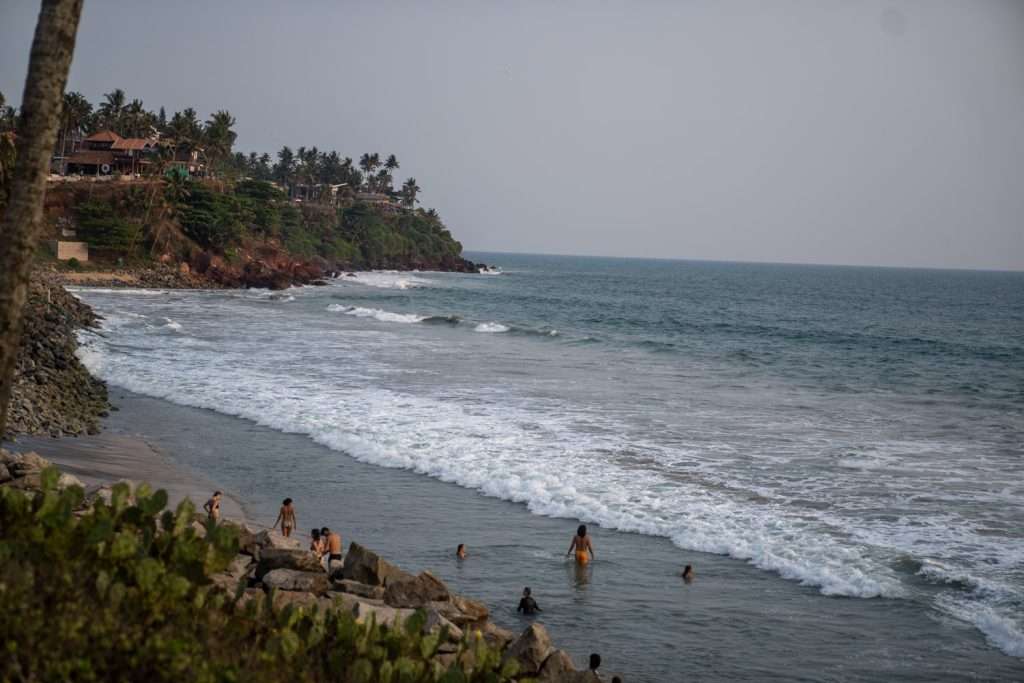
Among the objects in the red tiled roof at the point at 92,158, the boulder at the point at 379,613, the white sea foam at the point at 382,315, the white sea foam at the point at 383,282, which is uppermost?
the red tiled roof at the point at 92,158

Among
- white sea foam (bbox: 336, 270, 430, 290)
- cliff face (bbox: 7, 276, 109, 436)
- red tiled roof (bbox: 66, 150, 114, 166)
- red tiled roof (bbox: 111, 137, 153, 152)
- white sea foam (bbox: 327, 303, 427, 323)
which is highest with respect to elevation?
red tiled roof (bbox: 111, 137, 153, 152)

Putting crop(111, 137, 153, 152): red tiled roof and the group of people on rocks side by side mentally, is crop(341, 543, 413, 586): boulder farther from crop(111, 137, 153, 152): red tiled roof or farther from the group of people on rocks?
crop(111, 137, 153, 152): red tiled roof

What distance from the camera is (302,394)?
2966cm

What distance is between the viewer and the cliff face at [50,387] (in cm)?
2198

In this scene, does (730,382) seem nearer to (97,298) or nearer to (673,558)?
(673,558)

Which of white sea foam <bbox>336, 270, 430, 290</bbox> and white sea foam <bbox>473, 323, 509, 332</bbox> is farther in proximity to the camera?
white sea foam <bbox>336, 270, 430, 290</bbox>

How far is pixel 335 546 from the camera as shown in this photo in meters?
14.2

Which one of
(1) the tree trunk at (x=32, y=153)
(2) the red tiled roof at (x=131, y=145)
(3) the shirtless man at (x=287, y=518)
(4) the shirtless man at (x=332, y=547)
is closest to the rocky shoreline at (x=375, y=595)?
(1) the tree trunk at (x=32, y=153)

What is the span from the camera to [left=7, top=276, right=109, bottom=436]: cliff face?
2198cm

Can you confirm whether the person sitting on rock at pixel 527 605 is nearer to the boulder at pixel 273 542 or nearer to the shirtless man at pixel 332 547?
the shirtless man at pixel 332 547

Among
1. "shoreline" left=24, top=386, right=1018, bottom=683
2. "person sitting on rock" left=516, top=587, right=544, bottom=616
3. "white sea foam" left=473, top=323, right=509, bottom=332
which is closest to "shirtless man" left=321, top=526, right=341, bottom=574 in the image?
"shoreline" left=24, top=386, right=1018, bottom=683

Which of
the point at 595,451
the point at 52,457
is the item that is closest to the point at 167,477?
the point at 52,457

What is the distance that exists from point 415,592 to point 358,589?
69 cm

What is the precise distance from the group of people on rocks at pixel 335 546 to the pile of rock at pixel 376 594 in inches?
46.2
